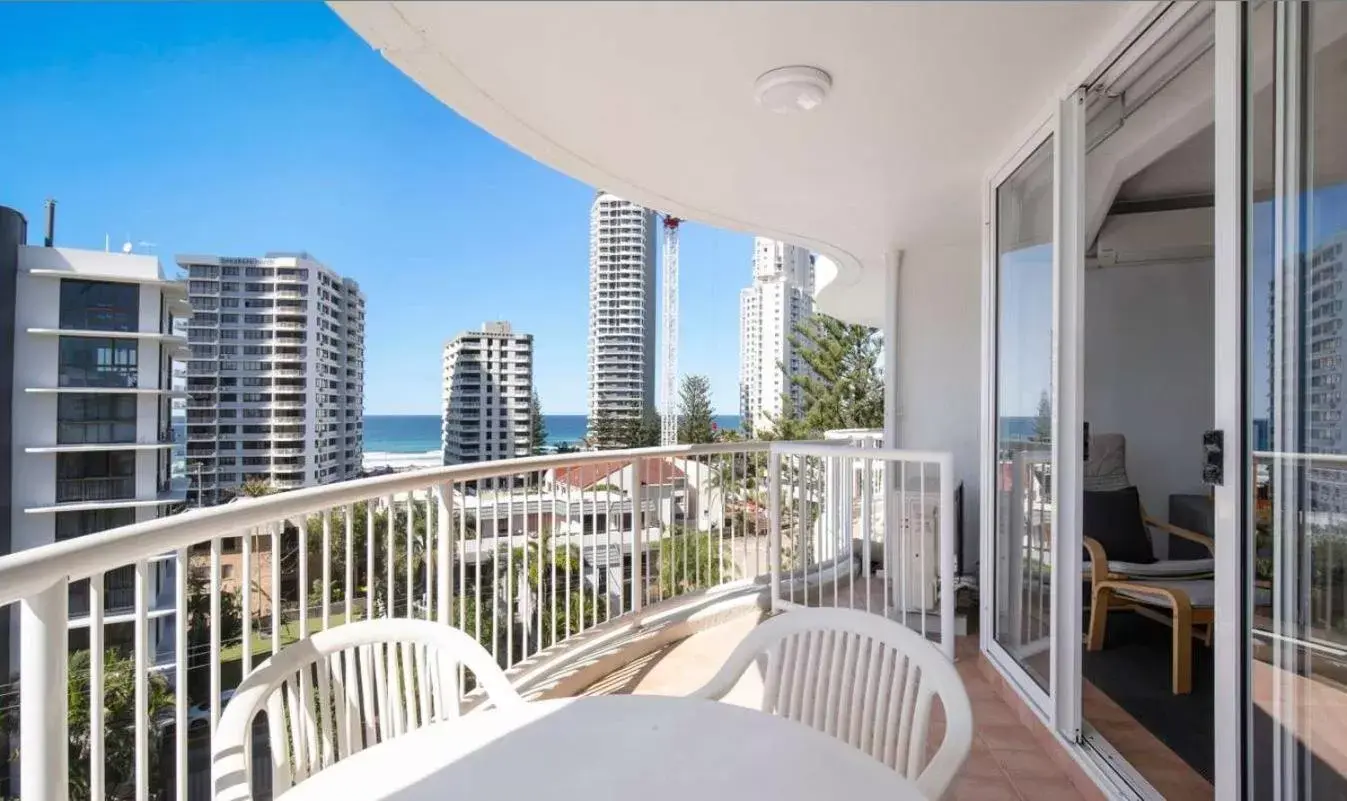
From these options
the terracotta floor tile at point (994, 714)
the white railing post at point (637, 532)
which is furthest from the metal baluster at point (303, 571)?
the terracotta floor tile at point (994, 714)

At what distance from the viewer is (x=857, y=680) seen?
1442 millimetres

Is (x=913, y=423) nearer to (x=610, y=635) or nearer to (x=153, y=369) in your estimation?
(x=610, y=635)

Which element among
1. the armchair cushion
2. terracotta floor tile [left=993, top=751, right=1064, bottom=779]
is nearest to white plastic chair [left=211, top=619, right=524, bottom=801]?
terracotta floor tile [left=993, top=751, right=1064, bottom=779]

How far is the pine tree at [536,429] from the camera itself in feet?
118

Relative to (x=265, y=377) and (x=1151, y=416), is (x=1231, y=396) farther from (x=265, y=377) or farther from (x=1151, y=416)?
(x=265, y=377)

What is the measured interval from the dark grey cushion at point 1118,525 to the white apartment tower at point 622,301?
3056cm

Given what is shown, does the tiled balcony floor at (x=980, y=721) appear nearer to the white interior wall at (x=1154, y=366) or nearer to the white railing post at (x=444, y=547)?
the white railing post at (x=444, y=547)

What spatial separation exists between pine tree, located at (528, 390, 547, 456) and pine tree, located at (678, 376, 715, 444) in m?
12.4

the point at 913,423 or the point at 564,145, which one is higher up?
the point at 564,145

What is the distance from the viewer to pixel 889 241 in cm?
453

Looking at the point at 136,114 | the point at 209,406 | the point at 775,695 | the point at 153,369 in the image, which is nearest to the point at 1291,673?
the point at 775,695

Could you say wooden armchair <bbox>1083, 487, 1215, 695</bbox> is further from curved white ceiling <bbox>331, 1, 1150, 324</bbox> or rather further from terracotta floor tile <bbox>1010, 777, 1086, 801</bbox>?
curved white ceiling <bbox>331, 1, 1150, 324</bbox>

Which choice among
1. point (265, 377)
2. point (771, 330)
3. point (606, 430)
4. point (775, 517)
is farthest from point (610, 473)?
point (606, 430)

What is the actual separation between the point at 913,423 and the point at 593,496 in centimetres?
254
